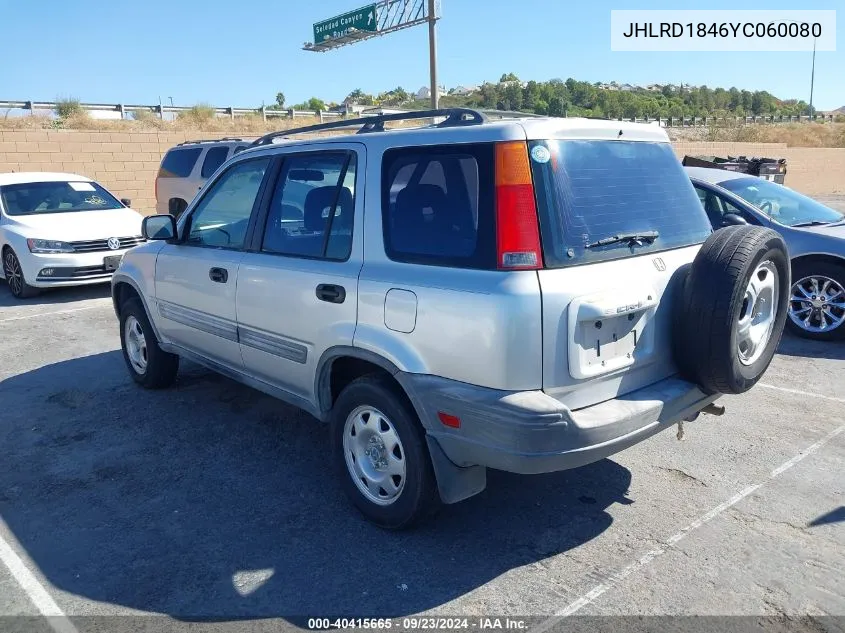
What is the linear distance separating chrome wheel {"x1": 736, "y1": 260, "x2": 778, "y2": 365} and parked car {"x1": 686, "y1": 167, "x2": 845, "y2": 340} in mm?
3025

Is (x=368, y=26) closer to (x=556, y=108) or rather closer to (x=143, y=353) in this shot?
(x=556, y=108)

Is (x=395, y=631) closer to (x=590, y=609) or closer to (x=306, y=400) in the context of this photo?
(x=590, y=609)

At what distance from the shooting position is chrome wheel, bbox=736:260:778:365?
3496 mm

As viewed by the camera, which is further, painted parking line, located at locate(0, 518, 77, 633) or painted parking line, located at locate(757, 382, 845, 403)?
painted parking line, located at locate(757, 382, 845, 403)

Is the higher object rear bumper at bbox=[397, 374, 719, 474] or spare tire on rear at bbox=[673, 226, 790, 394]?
spare tire on rear at bbox=[673, 226, 790, 394]

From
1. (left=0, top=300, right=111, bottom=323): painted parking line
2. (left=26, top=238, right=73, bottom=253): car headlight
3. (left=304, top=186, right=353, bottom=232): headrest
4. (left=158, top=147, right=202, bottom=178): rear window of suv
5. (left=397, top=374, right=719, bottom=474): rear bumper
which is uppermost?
(left=158, top=147, right=202, bottom=178): rear window of suv

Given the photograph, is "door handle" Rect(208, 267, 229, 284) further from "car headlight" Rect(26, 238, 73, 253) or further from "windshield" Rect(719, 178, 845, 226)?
"car headlight" Rect(26, 238, 73, 253)

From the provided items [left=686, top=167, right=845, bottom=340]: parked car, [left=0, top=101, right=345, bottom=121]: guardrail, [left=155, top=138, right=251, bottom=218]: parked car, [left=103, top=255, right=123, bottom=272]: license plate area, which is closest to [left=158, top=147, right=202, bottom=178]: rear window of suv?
[left=155, top=138, right=251, bottom=218]: parked car

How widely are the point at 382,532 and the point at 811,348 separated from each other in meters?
5.10

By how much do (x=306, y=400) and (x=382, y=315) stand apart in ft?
3.22

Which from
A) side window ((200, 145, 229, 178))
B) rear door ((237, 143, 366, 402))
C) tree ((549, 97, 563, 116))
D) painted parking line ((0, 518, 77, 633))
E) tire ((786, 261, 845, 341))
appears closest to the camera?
painted parking line ((0, 518, 77, 633))

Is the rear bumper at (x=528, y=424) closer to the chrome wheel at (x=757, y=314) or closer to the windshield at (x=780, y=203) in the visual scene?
the chrome wheel at (x=757, y=314)

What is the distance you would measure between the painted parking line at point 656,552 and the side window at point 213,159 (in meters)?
10.7

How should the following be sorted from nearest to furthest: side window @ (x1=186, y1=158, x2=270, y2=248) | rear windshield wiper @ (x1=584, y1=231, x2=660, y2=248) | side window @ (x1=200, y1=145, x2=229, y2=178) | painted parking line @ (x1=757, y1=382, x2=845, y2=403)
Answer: rear windshield wiper @ (x1=584, y1=231, x2=660, y2=248), side window @ (x1=186, y1=158, x2=270, y2=248), painted parking line @ (x1=757, y1=382, x2=845, y2=403), side window @ (x1=200, y1=145, x2=229, y2=178)
